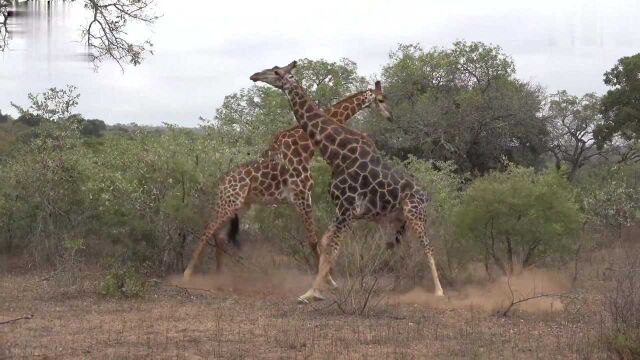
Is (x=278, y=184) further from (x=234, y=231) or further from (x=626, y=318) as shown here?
(x=626, y=318)

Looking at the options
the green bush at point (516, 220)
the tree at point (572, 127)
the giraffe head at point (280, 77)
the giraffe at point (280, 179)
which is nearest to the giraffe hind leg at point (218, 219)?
the giraffe at point (280, 179)

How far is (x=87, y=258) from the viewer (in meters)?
13.1

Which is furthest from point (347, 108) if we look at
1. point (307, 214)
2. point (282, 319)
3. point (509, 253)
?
point (282, 319)

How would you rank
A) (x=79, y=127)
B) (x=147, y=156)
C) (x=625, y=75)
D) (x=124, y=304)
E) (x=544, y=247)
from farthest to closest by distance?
(x=625, y=75), (x=79, y=127), (x=147, y=156), (x=544, y=247), (x=124, y=304)

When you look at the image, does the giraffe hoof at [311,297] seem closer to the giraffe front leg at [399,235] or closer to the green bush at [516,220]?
the giraffe front leg at [399,235]

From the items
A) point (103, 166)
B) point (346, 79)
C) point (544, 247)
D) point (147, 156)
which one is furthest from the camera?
point (346, 79)

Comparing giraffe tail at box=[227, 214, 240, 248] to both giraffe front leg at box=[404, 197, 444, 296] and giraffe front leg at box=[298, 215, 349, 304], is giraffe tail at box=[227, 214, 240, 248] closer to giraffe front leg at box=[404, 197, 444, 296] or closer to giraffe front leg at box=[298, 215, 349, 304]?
giraffe front leg at box=[298, 215, 349, 304]

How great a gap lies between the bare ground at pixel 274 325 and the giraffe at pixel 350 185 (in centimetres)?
71

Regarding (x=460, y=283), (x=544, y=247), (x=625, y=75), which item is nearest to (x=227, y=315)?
(x=460, y=283)

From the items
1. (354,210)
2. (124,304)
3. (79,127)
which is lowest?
(124,304)

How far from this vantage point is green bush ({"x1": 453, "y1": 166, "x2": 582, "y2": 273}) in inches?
420

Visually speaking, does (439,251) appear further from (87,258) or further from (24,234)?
(24,234)

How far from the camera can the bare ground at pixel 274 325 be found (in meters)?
6.87

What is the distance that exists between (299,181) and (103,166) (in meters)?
4.09
